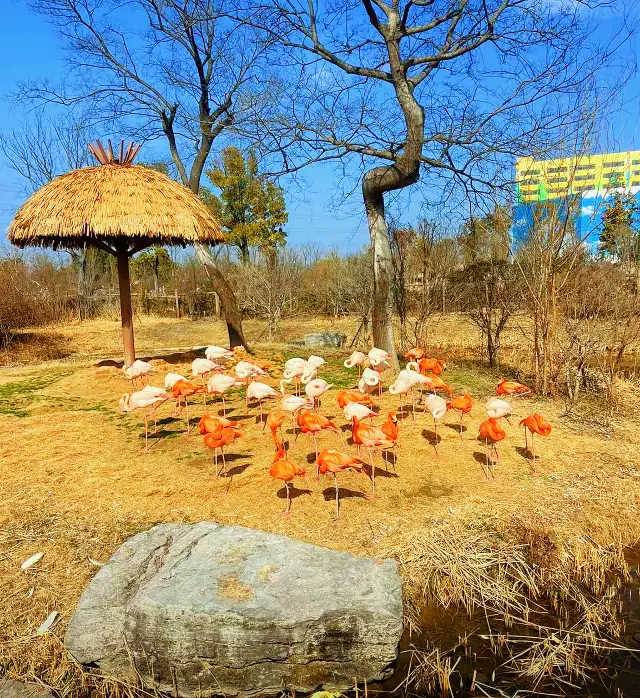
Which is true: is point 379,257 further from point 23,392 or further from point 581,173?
point 23,392

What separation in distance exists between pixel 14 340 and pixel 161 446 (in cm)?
1022

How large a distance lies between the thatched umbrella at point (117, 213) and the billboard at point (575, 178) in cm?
492

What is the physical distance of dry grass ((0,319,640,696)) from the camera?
3.31 meters

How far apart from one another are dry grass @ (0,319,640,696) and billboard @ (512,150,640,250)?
8.67 feet

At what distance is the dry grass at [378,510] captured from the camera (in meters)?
3.31

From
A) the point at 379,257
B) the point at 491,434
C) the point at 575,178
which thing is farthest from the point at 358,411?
the point at 575,178

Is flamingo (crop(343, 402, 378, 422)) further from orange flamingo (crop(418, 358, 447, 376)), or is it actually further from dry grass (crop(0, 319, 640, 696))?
orange flamingo (crop(418, 358, 447, 376))

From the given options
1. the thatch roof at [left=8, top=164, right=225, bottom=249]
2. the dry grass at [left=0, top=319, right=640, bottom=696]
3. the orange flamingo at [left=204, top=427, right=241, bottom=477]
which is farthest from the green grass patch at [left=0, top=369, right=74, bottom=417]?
the orange flamingo at [left=204, top=427, right=241, bottom=477]

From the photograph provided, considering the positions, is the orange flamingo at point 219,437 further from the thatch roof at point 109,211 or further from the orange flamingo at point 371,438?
the thatch roof at point 109,211

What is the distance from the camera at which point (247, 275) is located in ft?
61.2

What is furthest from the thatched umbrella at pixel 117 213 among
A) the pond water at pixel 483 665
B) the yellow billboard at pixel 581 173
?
the pond water at pixel 483 665

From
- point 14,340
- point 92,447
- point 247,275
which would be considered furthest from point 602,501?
point 247,275

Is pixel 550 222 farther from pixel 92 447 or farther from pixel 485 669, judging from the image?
pixel 92 447

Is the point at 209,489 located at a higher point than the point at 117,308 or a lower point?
lower
